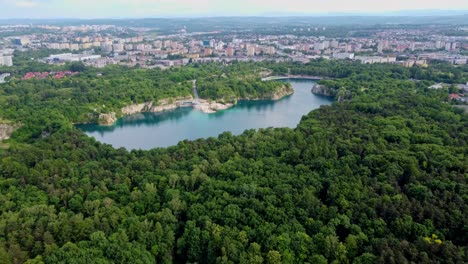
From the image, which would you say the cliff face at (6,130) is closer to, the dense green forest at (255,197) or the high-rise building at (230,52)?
the dense green forest at (255,197)

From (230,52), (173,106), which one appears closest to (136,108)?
(173,106)

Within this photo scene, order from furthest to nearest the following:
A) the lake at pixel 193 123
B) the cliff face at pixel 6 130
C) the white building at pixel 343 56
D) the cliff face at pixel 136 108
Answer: the white building at pixel 343 56
the cliff face at pixel 136 108
the lake at pixel 193 123
the cliff face at pixel 6 130

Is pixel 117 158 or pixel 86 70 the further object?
pixel 86 70

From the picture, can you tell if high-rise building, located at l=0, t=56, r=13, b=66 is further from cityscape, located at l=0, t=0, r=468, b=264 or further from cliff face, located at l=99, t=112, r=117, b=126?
cliff face, located at l=99, t=112, r=117, b=126

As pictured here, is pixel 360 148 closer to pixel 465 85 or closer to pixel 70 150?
pixel 70 150

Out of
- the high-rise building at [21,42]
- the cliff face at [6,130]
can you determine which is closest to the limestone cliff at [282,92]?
the cliff face at [6,130]

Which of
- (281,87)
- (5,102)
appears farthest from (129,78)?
(281,87)

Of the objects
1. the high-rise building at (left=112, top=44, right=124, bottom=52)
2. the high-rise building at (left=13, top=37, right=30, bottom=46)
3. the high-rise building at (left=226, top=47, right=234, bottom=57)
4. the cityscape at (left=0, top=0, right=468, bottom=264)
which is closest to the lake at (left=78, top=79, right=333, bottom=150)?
the cityscape at (left=0, top=0, right=468, bottom=264)
